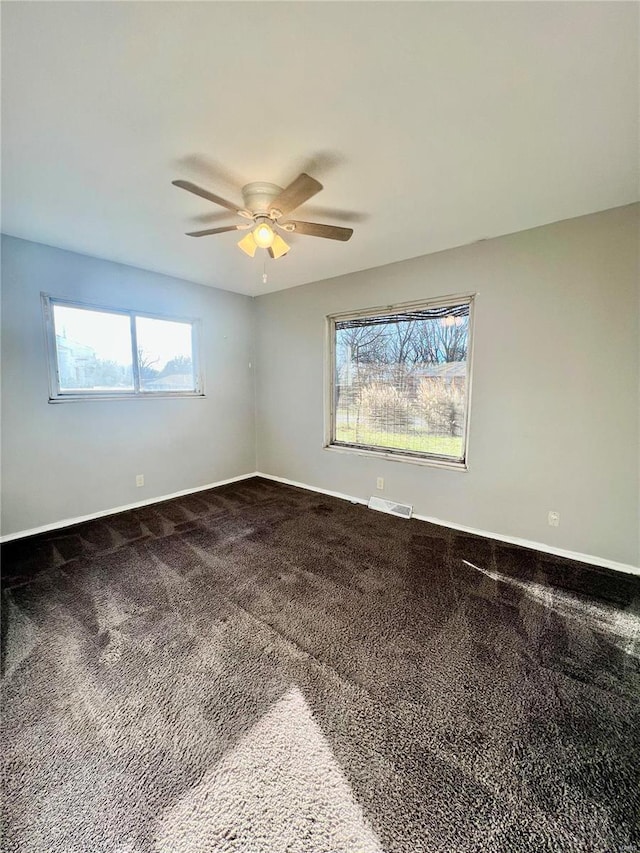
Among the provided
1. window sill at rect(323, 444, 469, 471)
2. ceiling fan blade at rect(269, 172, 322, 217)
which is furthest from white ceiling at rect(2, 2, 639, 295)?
window sill at rect(323, 444, 469, 471)

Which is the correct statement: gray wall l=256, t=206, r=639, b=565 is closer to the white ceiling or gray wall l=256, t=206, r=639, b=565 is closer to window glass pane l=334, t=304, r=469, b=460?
window glass pane l=334, t=304, r=469, b=460

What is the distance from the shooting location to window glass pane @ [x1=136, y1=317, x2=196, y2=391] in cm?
357

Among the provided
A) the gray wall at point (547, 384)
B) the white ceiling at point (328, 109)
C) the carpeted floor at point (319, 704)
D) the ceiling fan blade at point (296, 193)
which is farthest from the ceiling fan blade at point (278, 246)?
the carpeted floor at point (319, 704)

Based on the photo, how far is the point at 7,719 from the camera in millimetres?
1315

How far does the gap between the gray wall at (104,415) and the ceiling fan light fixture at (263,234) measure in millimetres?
2036

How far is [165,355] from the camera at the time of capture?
3.76m

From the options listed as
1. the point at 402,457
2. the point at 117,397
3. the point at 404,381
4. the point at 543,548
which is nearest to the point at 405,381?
the point at 404,381

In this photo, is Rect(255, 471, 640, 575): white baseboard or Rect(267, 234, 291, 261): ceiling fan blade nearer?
Rect(267, 234, 291, 261): ceiling fan blade

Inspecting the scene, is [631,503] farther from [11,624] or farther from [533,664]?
[11,624]

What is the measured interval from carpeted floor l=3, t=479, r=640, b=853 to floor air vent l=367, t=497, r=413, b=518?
811mm

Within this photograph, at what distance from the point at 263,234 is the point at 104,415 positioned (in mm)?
2469

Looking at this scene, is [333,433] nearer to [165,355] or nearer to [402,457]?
[402,457]

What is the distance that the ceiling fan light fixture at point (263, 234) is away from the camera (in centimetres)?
203

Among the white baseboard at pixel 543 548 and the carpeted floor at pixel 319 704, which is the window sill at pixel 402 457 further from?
the carpeted floor at pixel 319 704
